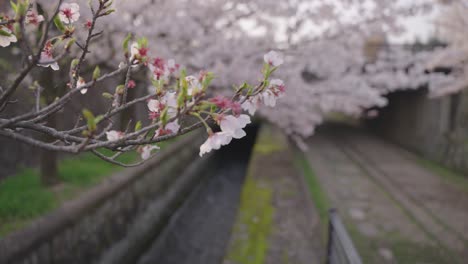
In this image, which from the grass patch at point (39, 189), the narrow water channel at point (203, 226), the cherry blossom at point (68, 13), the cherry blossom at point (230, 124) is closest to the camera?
the cherry blossom at point (230, 124)

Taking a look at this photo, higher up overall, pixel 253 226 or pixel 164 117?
pixel 164 117

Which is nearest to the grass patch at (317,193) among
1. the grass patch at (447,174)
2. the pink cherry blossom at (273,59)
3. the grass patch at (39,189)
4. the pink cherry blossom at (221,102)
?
the grass patch at (447,174)

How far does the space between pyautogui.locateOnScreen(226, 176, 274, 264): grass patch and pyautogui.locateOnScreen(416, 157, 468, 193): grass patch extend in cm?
543

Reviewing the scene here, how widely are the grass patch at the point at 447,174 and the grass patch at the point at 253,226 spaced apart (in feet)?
17.8

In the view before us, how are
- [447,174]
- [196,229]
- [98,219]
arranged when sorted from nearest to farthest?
[98,219]
[196,229]
[447,174]

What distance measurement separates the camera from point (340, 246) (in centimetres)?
316

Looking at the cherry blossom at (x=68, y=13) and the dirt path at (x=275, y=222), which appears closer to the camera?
the cherry blossom at (x=68, y=13)

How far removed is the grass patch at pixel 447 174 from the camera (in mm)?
9883

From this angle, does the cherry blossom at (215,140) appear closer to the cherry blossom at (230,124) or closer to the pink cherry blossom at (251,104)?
the cherry blossom at (230,124)

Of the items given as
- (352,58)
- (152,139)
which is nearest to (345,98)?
(352,58)

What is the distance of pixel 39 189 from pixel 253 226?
3493 millimetres

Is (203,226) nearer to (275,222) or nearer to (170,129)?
(275,222)

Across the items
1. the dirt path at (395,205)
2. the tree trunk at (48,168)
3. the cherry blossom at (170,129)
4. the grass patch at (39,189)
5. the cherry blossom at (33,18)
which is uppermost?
the cherry blossom at (33,18)

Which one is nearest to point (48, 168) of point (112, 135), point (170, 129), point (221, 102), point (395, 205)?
point (112, 135)
